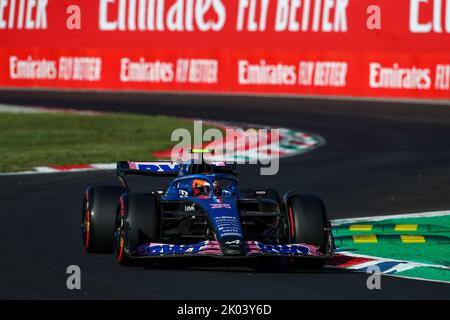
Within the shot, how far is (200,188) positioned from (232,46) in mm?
29631

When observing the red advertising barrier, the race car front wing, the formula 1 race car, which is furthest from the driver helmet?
the red advertising barrier

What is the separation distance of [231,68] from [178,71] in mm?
1759

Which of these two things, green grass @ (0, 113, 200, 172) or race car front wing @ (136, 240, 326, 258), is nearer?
race car front wing @ (136, 240, 326, 258)

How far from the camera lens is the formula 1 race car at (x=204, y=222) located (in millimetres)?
10961

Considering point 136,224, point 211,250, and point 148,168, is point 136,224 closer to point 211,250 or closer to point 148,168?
point 211,250

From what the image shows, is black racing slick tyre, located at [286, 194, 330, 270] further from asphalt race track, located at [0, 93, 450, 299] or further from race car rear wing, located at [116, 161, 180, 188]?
race car rear wing, located at [116, 161, 180, 188]

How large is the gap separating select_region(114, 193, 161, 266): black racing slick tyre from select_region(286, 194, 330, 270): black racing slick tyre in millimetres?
1208

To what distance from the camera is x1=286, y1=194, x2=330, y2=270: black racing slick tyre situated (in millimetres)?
11375

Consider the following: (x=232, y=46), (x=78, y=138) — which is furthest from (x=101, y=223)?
(x=232, y=46)

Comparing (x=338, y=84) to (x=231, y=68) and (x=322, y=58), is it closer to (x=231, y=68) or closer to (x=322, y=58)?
(x=322, y=58)

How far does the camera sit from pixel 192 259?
428 inches

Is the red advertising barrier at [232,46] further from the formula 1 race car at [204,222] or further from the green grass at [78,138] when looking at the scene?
the formula 1 race car at [204,222]
